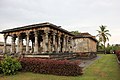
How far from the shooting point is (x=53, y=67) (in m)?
13.3

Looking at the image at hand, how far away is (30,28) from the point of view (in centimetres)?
2797

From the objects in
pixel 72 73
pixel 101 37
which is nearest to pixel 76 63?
pixel 72 73

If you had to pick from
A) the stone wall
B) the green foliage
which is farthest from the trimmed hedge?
the stone wall

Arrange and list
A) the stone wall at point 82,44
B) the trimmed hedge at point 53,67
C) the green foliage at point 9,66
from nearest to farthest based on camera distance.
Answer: the trimmed hedge at point 53,67, the green foliage at point 9,66, the stone wall at point 82,44

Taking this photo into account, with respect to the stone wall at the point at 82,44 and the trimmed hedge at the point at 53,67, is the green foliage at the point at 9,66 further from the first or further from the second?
the stone wall at the point at 82,44

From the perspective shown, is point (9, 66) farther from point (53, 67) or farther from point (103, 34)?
point (103, 34)

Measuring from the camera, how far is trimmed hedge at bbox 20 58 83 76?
42.1 ft

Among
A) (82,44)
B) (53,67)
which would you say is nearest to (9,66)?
(53,67)

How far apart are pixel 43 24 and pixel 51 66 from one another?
43.2ft

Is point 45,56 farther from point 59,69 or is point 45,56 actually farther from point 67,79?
point 67,79

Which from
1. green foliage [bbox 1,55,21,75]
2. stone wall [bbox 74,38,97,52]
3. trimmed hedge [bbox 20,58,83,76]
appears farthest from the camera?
stone wall [bbox 74,38,97,52]

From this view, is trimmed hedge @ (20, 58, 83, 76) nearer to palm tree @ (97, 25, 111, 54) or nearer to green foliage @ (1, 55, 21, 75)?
green foliage @ (1, 55, 21, 75)

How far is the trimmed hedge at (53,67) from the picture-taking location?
1284cm

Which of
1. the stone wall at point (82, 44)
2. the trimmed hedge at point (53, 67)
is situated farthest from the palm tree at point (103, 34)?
the trimmed hedge at point (53, 67)
